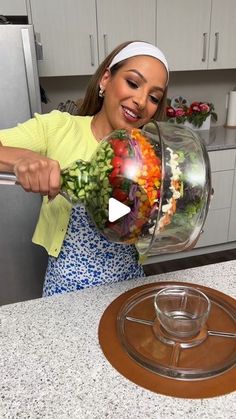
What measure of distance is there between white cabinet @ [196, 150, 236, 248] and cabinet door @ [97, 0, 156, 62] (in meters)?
0.85

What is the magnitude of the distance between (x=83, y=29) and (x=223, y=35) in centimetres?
93

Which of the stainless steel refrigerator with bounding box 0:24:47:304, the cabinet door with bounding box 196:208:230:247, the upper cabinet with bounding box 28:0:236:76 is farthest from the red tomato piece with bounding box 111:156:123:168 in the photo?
the cabinet door with bounding box 196:208:230:247

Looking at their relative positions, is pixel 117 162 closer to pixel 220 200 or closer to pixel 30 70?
pixel 30 70

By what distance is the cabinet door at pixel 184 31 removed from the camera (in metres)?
2.12

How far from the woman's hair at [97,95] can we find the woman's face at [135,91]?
0.05m

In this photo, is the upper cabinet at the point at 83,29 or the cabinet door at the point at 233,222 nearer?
the upper cabinet at the point at 83,29

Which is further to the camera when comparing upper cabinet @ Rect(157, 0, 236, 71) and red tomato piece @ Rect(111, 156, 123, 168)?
upper cabinet @ Rect(157, 0, 236, 71)

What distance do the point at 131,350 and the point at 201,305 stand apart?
0.19 meters

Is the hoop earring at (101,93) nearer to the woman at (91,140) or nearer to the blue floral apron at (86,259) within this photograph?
the woman at (91,140)

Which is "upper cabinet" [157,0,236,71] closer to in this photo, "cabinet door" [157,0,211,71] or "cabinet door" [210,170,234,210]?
"cabinet door" [157,0,211,71]

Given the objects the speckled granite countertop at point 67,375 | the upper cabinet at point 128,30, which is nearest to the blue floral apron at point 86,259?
the speckled granite countertop at point 67,375

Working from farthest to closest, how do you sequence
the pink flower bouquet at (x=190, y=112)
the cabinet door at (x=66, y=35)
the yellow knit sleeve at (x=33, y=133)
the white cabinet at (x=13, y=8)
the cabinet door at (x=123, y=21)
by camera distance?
the pink flower bouquet at (x=190, y=112)
the cabinet door at (x=123, y=21)
the cabinet door at (x=66, y=35)
the white cabinet at (x=13, y=8)
the yellow knit sleeve at (x=33, y=133)

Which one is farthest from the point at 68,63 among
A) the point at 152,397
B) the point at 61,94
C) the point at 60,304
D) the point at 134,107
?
the point at 152,397

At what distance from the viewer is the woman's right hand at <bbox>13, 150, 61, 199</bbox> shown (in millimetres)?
632
